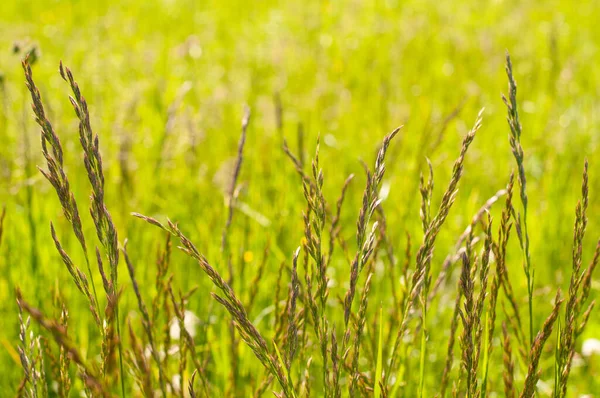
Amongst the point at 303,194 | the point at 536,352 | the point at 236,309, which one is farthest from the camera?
the point at 303,194

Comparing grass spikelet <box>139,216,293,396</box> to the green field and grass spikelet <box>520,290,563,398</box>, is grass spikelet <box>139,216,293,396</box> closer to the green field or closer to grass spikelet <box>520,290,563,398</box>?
the green field

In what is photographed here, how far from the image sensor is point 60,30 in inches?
273

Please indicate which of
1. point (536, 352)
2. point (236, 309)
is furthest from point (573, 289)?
point (236, 309)

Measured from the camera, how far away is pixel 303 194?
1293mm

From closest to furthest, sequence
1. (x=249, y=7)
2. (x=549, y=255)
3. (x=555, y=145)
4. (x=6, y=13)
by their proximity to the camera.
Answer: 1. (x=549, y=255)
2. (x=555, y=145)
3. (x=6, y=13)
4. (x=249, y=7)

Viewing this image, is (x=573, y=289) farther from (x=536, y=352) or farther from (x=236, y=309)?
(x=236, y=309)

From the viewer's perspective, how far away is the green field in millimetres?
1130

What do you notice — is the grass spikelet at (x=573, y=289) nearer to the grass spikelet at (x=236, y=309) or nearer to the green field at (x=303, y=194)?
the green field at (x=303, y=194)

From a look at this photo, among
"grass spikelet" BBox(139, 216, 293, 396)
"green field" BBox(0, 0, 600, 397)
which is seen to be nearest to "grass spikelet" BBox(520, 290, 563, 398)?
"green field" BBox(0, 0, 600, 397)

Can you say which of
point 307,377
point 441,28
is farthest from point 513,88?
point 441,28

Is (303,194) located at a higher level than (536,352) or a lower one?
higher

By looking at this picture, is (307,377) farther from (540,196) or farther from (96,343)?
(540,196)

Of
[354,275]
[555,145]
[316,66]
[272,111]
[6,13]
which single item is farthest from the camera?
[6,13]

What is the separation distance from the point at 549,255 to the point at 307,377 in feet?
5.85
